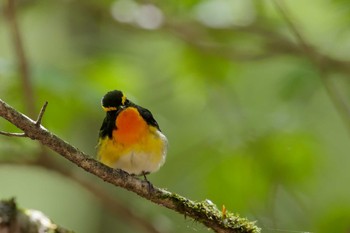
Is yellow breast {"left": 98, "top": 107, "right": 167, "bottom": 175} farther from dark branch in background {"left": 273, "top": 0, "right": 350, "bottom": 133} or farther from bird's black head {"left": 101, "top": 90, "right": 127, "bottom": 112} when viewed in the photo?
dark branch in background {"left": 273, "top": 0, "right": 350, "bottom": 133}

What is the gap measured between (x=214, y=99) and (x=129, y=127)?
9.14 ft

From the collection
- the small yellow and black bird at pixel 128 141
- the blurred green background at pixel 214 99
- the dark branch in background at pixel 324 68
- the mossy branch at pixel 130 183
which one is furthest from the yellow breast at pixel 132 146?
the dark branch in background at pixel 324 68

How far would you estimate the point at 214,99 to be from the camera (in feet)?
20.6

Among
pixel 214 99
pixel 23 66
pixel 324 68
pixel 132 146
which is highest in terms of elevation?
pixel 214 99

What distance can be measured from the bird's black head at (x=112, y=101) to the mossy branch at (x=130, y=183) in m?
0.55

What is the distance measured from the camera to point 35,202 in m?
9.73

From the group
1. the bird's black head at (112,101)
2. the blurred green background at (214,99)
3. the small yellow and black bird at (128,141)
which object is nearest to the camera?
the bird's black head at (112,101)

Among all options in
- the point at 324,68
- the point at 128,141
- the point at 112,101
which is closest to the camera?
the point at 112,101

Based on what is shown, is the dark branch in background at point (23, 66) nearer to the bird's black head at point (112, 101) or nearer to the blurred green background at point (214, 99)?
the blurred green background at point (214, 99)

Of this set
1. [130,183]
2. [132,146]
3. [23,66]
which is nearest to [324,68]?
[23,66]

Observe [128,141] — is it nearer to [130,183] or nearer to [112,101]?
[112,101]

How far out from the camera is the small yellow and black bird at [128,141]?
138 inches

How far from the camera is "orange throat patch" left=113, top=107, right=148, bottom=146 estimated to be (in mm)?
3500

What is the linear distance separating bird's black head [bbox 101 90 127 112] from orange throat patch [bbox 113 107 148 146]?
93 mm
